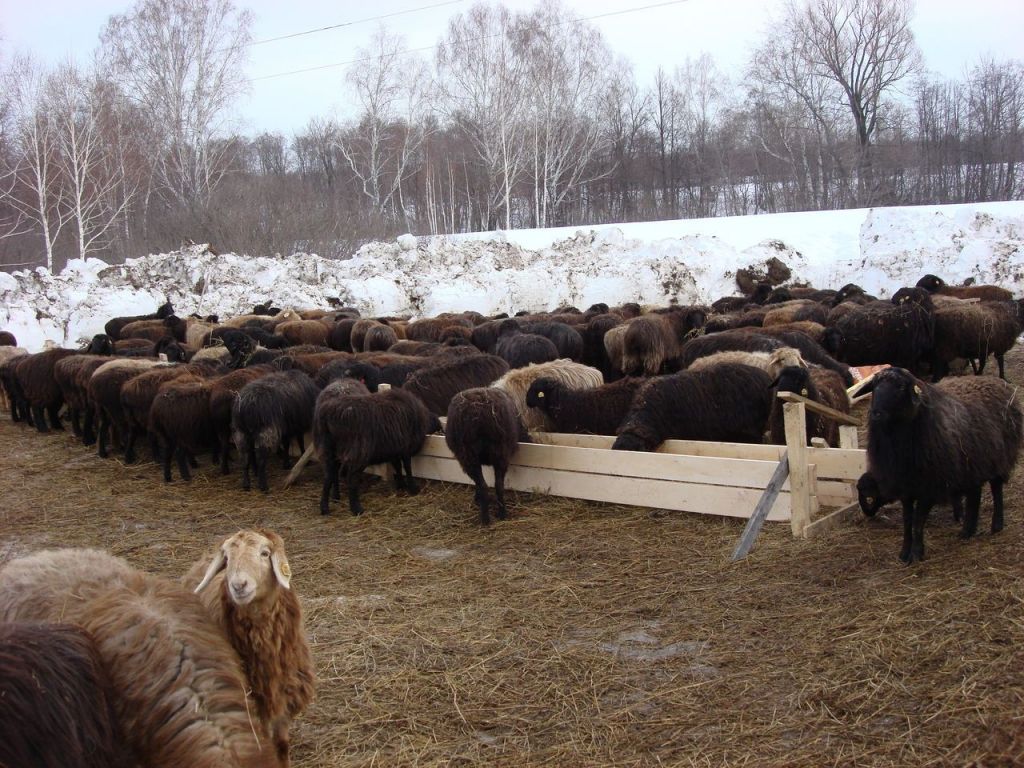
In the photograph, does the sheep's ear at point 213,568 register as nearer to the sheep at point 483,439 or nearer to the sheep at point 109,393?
the sheep at point 483,439

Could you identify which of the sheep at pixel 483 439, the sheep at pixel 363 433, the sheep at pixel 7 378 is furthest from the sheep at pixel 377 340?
the sheep at pixel 483 439

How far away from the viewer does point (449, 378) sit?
1041 centimetres

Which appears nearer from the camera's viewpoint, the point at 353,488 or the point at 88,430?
the point at 353,488

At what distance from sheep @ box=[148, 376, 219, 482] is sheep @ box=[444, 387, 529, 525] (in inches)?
148

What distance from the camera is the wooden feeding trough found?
20.7ft

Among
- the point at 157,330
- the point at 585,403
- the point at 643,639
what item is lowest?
the point at 643,639

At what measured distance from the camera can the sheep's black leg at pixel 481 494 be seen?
24.7ft

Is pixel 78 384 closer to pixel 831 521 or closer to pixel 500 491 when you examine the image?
pixel 500 491

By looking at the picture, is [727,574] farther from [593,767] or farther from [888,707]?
[593,767]

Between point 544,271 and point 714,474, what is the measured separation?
19868mm

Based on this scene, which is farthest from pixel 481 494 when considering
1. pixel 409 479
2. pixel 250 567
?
pixel 250 567

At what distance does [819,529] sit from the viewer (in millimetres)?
6258

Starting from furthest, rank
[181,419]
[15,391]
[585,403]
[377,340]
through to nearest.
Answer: [377,340] < [15,391] < [181,419] < [585,403]

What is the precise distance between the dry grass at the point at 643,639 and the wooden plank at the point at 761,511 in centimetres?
12
